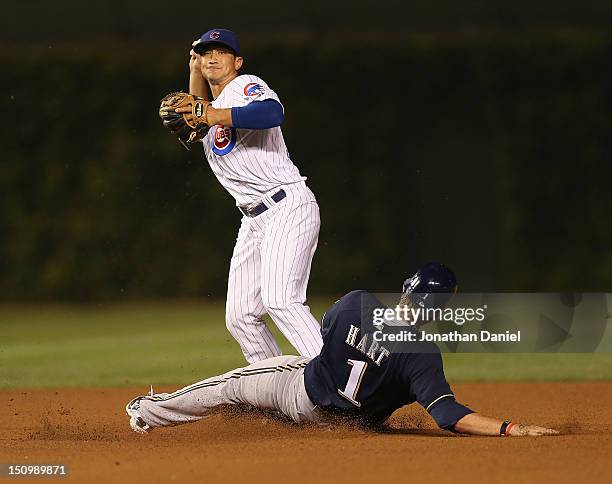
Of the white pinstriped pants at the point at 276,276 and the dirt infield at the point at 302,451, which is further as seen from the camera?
the white pinstriped pants at the point at 276,276

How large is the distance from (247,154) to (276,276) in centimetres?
60

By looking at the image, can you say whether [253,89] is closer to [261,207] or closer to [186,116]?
[186,116]

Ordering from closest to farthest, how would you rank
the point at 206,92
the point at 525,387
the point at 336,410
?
the point at 336,410
the point at 206,92
the point at 525,387

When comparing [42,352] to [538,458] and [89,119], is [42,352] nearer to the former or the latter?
[89,119]

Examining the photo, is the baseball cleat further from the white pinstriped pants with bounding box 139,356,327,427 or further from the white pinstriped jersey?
the white pinstriped jersey

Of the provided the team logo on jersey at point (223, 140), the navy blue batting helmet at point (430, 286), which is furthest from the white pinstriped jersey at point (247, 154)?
the navy blue batting helmet at point (430, 286)

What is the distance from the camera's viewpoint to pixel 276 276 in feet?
15.6

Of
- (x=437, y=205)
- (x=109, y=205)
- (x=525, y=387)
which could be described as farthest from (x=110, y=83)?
(x=525, y=387)

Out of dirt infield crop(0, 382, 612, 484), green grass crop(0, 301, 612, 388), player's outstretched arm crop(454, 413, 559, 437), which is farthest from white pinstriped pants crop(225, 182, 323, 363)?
green grass crop(0, 301, 612, 388)

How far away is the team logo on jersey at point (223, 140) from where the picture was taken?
4.97m

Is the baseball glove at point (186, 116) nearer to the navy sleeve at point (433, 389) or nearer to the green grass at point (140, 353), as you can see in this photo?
the navy sleeve at point (433, 389)

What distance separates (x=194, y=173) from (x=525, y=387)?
594 centimetres

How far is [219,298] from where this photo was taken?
12234 millimetres

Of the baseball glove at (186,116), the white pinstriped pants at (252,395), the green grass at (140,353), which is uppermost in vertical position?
the baseball glove at (186,116)
